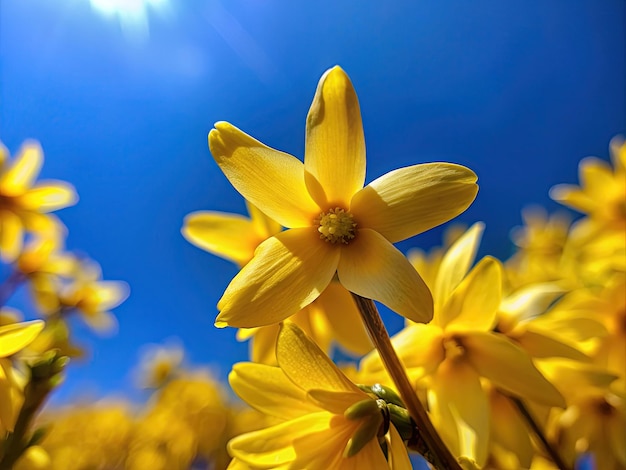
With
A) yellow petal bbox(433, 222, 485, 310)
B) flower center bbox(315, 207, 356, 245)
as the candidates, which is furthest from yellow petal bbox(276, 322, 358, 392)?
yellow petal bbox(433, 222, 485, 310)

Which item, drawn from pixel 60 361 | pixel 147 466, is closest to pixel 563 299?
pixel 60 361

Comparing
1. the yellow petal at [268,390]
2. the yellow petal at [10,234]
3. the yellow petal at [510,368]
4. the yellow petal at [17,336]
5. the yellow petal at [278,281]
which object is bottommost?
the yellow petal at [510,368]

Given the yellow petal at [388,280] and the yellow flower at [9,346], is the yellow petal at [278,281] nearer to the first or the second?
the yellow petal at [388,280]

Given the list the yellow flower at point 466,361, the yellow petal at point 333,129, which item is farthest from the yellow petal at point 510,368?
the yellow petal at point 333,129

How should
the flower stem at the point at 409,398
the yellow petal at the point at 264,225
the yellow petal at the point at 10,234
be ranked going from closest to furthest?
the flower stem at the point at 409,398 < the yellow petal at the point at 264,225 < the yellow petal at the point at 10,234

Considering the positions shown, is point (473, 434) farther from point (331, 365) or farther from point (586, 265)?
point (586, 265)

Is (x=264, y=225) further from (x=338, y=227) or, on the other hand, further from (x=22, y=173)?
(x=22, y=173)

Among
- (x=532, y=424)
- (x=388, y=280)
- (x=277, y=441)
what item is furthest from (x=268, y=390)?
(x=532, y=424)
